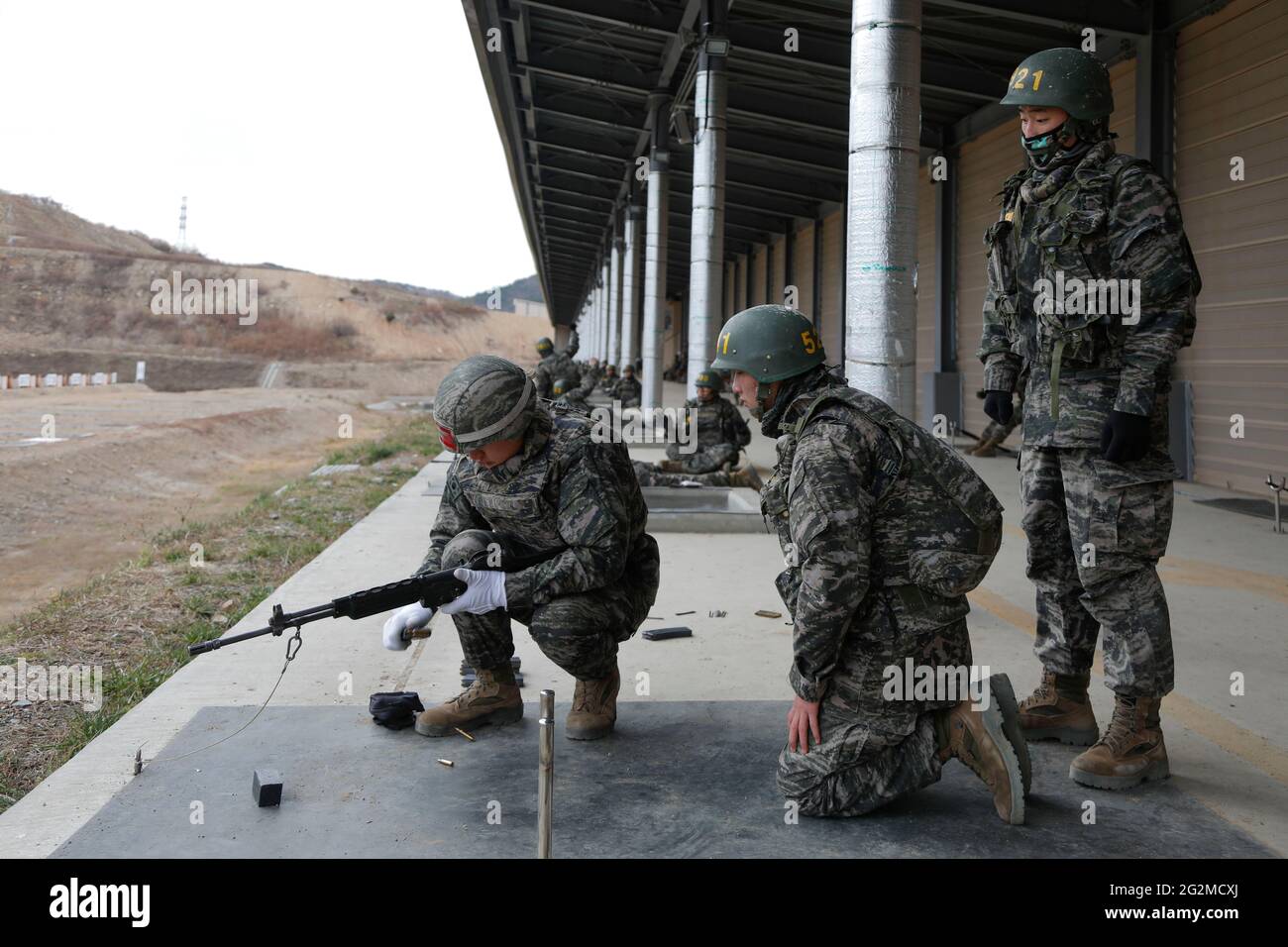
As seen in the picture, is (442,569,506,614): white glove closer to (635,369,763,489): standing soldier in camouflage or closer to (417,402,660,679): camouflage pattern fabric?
(417,402,660,679): camouflage pattern fabric

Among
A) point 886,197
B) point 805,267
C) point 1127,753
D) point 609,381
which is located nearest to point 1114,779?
point 1127,753

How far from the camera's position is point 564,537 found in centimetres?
358

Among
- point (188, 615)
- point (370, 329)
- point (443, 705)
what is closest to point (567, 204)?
point (188, 615)

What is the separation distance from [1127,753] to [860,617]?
3.36 ft

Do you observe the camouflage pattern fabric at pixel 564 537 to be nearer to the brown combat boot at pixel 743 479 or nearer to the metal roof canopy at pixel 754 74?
the brown combat boot at pixel 743 479

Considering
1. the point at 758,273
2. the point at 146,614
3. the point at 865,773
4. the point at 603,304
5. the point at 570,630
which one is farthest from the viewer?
the point at 603,304

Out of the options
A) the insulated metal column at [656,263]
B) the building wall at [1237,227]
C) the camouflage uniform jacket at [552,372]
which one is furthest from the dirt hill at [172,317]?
the building wall at [1237,227]

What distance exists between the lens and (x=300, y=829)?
115 inches

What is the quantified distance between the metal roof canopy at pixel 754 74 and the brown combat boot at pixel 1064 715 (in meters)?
9.99

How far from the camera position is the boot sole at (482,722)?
3.70 meters

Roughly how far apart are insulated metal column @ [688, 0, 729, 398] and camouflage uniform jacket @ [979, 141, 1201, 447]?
954 centimetres

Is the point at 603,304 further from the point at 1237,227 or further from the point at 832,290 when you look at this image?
the point at 1237,227

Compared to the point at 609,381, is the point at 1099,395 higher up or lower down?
lower down

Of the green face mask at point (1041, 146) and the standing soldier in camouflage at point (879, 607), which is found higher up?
the green face mask at point (1041, 146)
